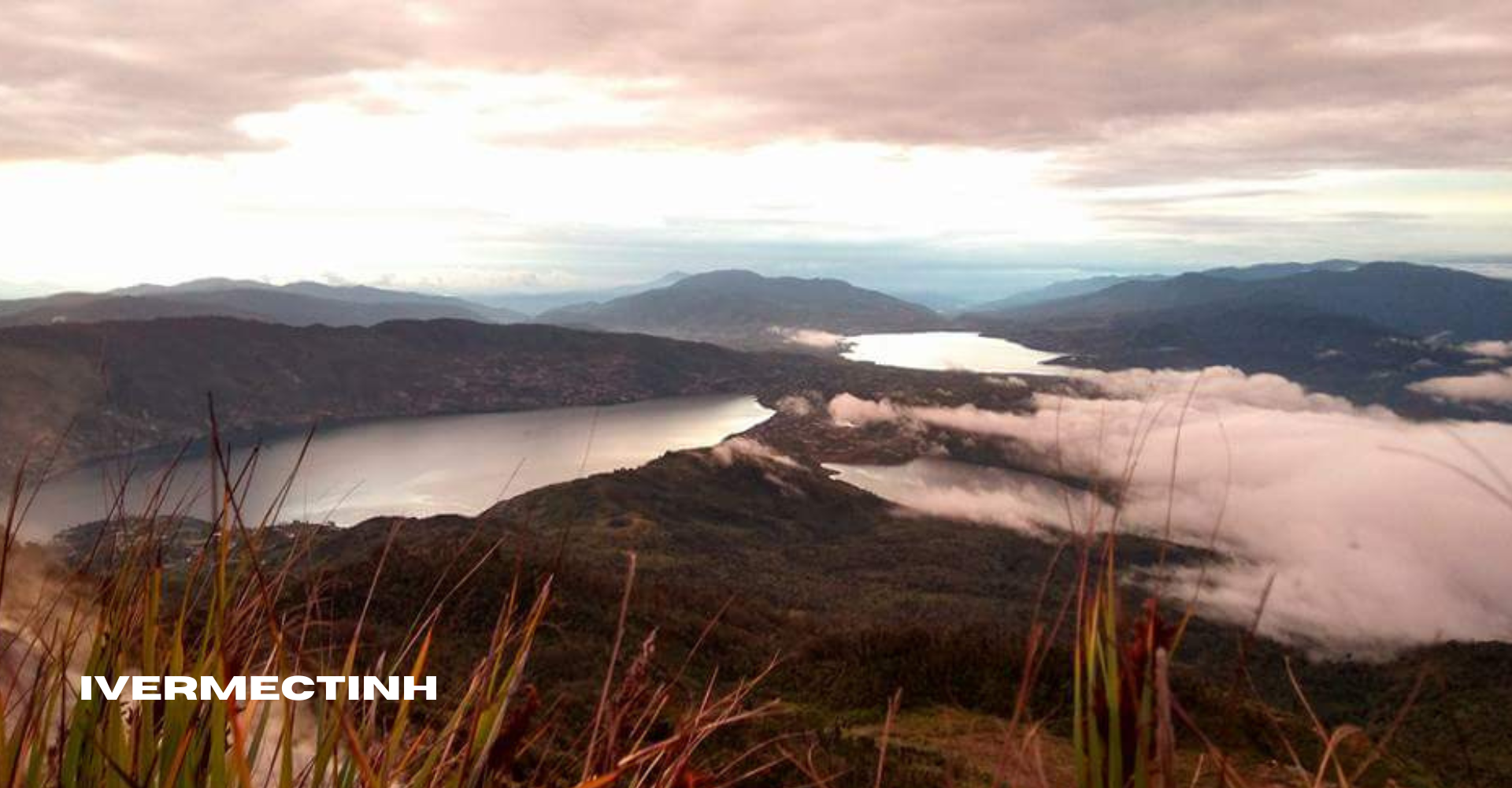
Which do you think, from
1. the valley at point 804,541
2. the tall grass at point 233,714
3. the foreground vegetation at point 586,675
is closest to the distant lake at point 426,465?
the valley at point 804,541

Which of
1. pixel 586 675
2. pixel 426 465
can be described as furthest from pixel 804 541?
pixel 586 675

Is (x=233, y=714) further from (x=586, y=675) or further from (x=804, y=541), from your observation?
(x=804, y=541)

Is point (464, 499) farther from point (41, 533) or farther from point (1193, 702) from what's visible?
point (41, 533)

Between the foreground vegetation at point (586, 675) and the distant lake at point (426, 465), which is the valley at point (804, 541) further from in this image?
the distant lake at point (426, 465)

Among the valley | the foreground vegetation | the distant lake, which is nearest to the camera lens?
the foreground vegetation

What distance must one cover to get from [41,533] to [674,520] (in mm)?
133093

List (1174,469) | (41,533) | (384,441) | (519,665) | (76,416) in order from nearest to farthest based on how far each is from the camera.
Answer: (519,665) < (1174,469) < (76,416) < (41,533) < (384,441)

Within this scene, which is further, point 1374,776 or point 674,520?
point 674,520

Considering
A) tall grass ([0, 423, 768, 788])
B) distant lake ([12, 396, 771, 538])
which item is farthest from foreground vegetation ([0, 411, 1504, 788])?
distant lake ([12, 396, 771, 538])

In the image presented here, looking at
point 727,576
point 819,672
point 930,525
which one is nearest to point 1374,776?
point 819,672

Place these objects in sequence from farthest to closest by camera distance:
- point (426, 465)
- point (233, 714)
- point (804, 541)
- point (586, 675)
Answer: point (426, 465) < point (804, 541) < point (586, 675) < point (233, 714)

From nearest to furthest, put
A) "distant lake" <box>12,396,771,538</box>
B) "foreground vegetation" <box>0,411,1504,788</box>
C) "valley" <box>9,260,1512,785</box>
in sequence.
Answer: "foreground vegetation" <box>0,411,1504,788</box>
"valley" <box>9,260,1512,785</box>
"distant lake" <box>12,396,771,538</box>

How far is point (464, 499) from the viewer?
420 feet

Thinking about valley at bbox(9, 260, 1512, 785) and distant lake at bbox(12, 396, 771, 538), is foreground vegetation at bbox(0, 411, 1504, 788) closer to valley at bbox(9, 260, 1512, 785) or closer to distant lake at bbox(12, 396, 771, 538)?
valley at bbox(9, 260, 1512, 785)
